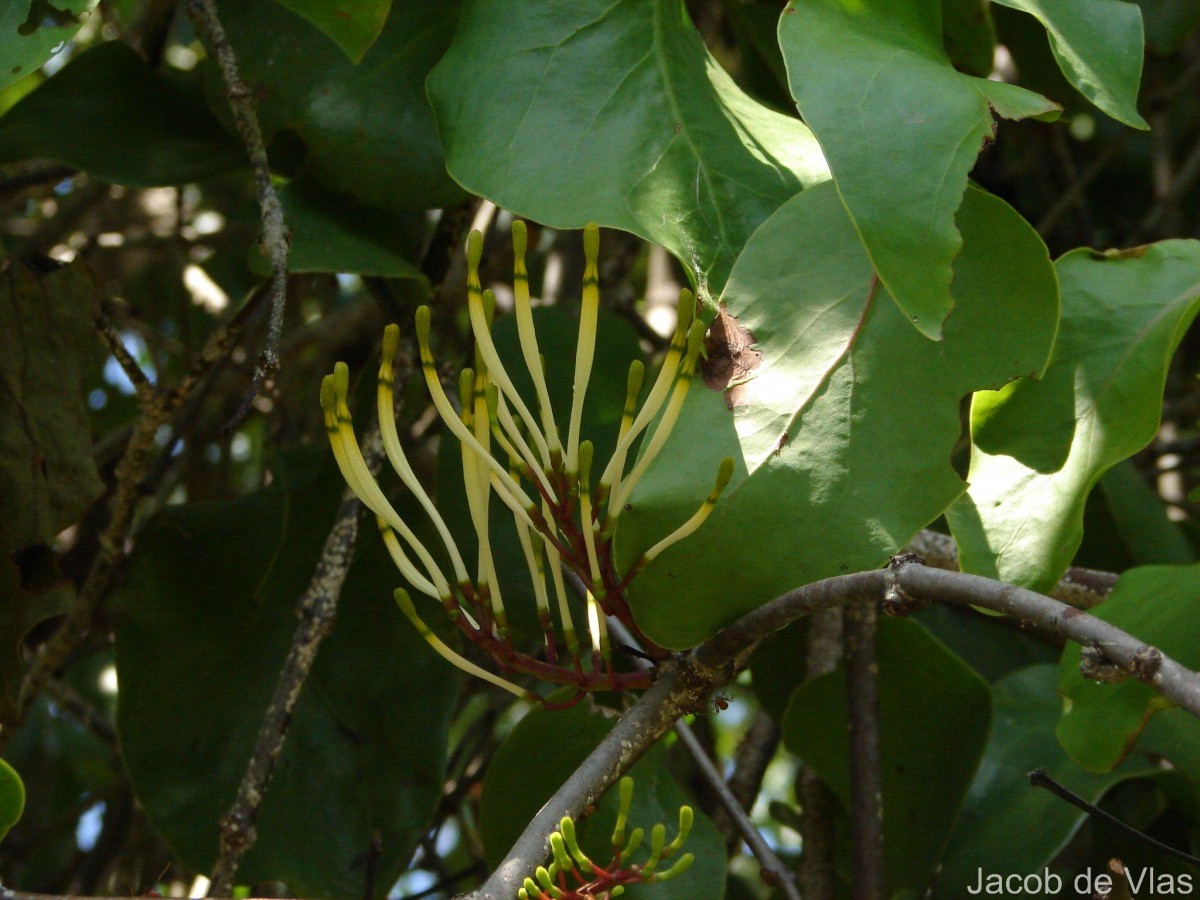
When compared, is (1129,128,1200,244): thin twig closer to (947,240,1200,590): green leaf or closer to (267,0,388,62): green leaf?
(947,240,1200,590): green leaf

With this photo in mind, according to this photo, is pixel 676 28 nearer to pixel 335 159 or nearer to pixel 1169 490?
pixel 335 159

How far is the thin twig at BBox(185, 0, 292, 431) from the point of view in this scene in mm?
600

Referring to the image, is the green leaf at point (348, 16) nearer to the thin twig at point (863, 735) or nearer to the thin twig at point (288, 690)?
the thin twig at point (288, 690)

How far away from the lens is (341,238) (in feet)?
2.57

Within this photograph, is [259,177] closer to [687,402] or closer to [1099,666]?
[687,402]

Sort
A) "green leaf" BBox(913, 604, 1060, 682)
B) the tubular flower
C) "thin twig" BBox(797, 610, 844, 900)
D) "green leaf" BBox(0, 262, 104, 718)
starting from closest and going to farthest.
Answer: the tubular flower → "green leaf" BBox(0, 262, 104, 718) → "thin twig" BBox(797, 610, 844, 900) → "green leaf" BBox(913, 604, 1060, 682)

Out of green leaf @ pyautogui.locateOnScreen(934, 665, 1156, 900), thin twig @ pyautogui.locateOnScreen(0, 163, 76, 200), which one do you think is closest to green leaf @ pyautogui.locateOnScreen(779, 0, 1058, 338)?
green leaf @ pyautogui.locateOnScreen(934, 665, 1156, 900)

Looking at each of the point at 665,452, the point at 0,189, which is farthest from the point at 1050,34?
the point at 0,189

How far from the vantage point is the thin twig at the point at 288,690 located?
692 millimetres

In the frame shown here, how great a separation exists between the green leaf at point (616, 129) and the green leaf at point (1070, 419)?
0.17m

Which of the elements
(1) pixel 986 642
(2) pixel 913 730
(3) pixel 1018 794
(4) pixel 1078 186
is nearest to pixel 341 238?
(2) pixel 913 730

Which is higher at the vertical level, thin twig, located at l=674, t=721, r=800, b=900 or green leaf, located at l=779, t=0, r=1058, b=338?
green leaf, located at l=779, t=0, r=1058, b=338

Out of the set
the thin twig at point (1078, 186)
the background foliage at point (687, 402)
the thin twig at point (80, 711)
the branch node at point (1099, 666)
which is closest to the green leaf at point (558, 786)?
the background foliage at point (687, 402)

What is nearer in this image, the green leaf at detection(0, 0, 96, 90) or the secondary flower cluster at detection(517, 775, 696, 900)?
the secondary flower cluster at detection(517, 775, 696, 900)
